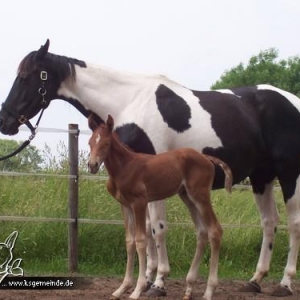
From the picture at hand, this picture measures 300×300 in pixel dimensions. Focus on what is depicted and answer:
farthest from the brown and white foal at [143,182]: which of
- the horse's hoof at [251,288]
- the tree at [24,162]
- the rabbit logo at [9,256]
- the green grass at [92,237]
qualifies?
the tree at [24,162]

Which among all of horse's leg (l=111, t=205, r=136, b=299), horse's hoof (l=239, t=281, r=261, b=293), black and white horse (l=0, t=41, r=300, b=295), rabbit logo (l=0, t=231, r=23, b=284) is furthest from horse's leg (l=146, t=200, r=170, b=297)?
rabbit logo (l=0, t=231, r=23, b=284)

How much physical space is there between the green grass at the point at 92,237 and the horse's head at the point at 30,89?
212cm

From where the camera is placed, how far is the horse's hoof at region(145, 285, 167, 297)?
539cm

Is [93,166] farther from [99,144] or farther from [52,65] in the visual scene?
[52,65]

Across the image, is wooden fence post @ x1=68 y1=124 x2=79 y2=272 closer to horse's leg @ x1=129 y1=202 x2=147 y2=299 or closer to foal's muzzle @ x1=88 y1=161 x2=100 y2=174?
horse's leg @ x1=129 y1=202 x2=147 y2=299

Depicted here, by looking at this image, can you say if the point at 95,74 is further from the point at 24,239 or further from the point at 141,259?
the point at 24,239

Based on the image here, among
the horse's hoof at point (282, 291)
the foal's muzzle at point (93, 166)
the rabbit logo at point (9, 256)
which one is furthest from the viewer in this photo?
the rabbit logo at point (9, 256)

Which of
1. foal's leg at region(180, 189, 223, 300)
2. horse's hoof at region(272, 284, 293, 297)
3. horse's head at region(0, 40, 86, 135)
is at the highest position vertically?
horse's head at region(0, 40, 86, 135)

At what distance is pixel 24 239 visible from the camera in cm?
749

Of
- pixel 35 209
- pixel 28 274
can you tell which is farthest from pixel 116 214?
pixel 28 274

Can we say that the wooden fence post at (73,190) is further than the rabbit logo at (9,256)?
Yes

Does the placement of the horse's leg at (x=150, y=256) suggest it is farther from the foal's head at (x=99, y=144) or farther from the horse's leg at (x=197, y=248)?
the foal's head at (x=99, y=144)

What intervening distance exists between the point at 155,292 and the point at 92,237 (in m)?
2.36

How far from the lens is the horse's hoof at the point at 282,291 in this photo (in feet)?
19.1
